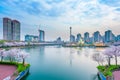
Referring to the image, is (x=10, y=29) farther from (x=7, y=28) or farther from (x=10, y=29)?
(x=7, y=28)

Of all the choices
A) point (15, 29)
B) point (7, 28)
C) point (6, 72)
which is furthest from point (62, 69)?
point (15, 29)

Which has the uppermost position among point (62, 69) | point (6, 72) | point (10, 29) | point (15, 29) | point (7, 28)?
point (15, 29)

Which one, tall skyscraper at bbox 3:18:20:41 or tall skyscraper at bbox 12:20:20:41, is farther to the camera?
tall skyscraper at bbox 12:20:20:41

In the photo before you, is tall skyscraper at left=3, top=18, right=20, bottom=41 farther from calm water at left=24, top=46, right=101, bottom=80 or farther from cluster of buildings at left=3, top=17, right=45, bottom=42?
calm water at left=24, top=46, right=101, bottom=80

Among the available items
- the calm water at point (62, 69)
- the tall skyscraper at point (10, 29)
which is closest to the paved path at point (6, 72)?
the calm water at point (62, 69)

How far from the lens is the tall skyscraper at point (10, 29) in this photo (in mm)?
137950

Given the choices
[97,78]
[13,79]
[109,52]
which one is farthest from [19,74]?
[109,52]

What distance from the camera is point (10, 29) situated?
144625 millimetres

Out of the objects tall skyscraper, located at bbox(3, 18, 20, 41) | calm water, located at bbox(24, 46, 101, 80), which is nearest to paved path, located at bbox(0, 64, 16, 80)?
calm water, located at bbox(24, 46, 101, 80)

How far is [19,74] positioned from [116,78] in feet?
37.0

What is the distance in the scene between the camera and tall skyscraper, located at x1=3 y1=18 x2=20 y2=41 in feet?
453

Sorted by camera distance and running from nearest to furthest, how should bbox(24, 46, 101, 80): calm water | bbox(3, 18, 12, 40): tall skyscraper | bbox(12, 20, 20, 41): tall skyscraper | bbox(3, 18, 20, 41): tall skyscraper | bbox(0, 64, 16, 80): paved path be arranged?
bbox(0, 64, 16, 80): paved path
bbox(24, 46, 101, 80): calm water
bbox(3, 18, 12, 40): tall skyscraper
bbox(3, 18, 20, 41): tall skyscraper
bbox(12, 20, 20, 41): tall skyscraper

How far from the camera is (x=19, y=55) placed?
82.2ft

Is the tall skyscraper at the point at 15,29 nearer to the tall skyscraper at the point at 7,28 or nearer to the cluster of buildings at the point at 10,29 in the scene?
the cluster of buildings at the point at 10,29
